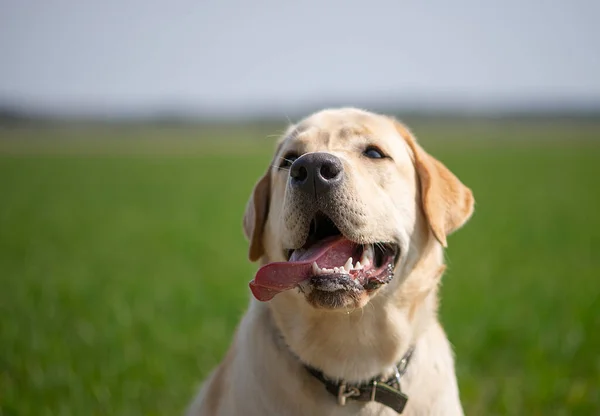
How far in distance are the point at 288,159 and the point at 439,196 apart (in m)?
0.98

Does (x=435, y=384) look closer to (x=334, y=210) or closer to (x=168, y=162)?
(x=334, y=210)

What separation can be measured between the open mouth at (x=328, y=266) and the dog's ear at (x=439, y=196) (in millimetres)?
328

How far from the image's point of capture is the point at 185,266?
10.6 m

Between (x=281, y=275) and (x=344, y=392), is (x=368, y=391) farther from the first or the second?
(x=281, y=275)

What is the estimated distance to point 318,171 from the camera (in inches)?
125

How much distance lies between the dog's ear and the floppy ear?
97 centimetres

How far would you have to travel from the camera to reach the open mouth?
10.2 ft

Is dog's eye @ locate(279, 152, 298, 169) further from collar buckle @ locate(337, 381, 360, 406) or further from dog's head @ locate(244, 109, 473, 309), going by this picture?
collar buckle @ locate(337, 381, 360, 406)

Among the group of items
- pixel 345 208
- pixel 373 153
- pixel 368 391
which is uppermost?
pixel 373 153

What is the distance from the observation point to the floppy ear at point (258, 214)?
12.8 feet

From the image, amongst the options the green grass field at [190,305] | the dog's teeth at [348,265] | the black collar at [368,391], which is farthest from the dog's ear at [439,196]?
the green grass field at [190,305]

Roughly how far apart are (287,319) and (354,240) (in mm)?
645


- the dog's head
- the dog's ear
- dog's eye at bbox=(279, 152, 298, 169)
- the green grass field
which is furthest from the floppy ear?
the green grass field

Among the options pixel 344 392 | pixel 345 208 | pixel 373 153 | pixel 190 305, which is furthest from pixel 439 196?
pixel 190 305
